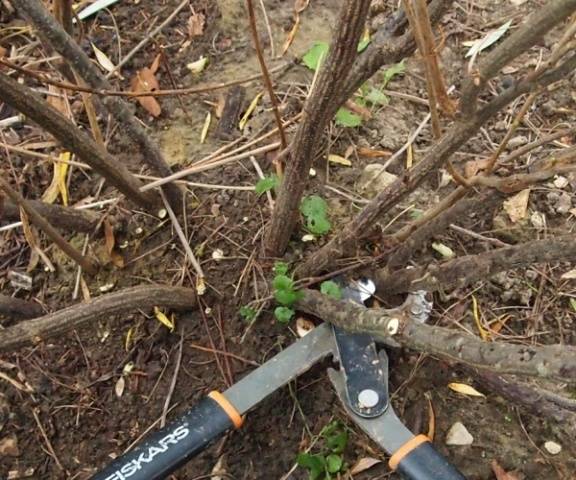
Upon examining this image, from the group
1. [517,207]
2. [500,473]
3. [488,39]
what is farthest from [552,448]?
[488,39]

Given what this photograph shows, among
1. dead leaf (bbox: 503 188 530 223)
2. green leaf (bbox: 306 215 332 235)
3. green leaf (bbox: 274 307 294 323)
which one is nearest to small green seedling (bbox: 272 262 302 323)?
green leaf (bbox: 274 307 294 323)

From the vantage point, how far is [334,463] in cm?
125

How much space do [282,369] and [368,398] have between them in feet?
0.55

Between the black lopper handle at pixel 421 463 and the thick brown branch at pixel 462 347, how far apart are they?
0.23 metres

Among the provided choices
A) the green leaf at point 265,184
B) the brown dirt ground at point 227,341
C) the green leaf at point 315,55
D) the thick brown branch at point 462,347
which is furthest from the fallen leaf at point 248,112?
the thick brown branch at point 462,347

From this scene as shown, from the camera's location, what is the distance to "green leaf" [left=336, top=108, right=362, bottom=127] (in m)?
1.51

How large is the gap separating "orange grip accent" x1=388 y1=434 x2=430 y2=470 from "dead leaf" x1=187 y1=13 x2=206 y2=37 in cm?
111

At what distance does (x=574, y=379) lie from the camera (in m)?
0.69

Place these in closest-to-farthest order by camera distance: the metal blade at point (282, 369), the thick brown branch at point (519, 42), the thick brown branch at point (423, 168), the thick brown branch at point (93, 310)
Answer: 1. the thick brown branch at point (519, 42)
2. the thick brown branch at point (423, 168)
3. the thick brown branch at point (93, 310)
4. the metal blade at point (282, 369)

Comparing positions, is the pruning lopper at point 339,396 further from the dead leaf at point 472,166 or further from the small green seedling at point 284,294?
the dead leaf at point 472,166

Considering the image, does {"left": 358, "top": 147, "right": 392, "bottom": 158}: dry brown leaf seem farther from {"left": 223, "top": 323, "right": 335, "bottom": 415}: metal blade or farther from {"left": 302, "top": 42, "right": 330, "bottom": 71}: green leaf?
{"left": 223, "top": 323, "right": 335, "bottom": 415}: metal blade

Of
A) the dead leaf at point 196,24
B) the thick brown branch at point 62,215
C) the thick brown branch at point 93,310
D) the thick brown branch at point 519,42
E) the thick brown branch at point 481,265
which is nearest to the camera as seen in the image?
the thick brown branch at point 519,42

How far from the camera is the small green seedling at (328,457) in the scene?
4.05ft

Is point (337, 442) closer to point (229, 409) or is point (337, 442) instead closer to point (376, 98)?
point (229, 409)
